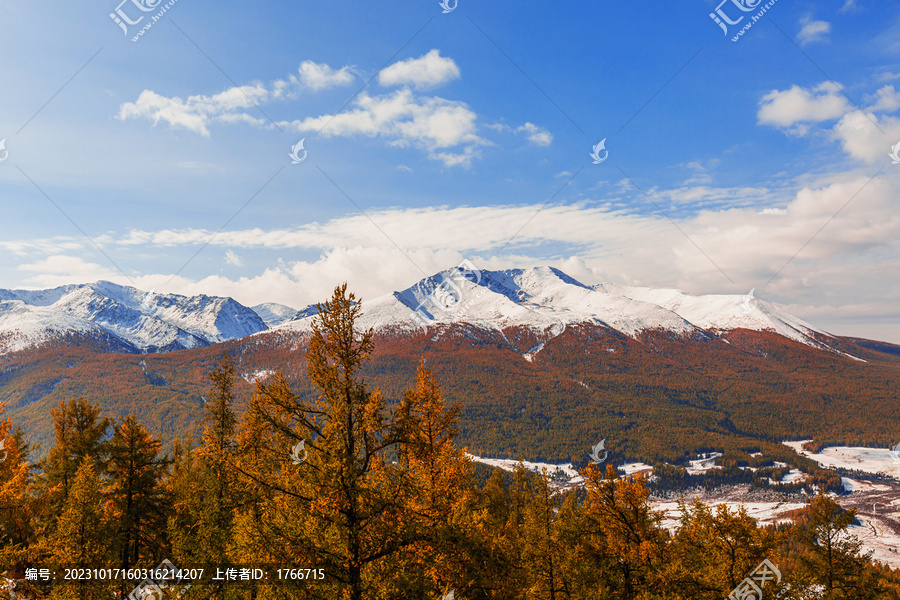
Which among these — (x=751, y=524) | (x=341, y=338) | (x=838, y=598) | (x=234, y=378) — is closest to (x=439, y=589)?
(x=341, y=338)

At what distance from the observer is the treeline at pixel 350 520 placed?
Result: 12.0 m

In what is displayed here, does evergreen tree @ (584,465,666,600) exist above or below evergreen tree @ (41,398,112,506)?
below

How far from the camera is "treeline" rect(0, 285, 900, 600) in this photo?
12.0 metres

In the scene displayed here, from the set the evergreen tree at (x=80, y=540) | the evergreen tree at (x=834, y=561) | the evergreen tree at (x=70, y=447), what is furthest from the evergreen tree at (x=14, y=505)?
the evergreen tree at (x=834, y=561)

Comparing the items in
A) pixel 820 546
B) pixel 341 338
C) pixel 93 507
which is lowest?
pixel 820 546

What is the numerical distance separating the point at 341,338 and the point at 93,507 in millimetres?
15755

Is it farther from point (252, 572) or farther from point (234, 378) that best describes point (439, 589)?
point (234, 378)

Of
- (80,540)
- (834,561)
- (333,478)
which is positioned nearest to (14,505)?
(80,540)

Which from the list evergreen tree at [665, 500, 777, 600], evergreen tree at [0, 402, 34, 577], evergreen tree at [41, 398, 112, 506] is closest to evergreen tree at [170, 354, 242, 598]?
evergreen tree at [41, 398, 112, 506]

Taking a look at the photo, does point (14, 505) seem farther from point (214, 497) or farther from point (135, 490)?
point (214, 497)

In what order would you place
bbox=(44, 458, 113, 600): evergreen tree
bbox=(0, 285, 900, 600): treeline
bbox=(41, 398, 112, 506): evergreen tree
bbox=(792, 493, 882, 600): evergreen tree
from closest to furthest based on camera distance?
bbox=(0, 285, 900, 600): treeline < bbox=(44, 458, 113, 600): evergreen tree < bbox=(792, 493, 882, 600): evergreen tree < bbox=(41, 398, 112, 506): evergreen tree

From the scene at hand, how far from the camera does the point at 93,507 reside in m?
18.8

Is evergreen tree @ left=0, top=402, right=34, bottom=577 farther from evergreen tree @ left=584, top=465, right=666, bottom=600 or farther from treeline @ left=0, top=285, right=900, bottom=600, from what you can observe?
evergreen tree @ left=584, top=465, right=666, bottom=600

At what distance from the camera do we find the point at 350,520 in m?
12.1
